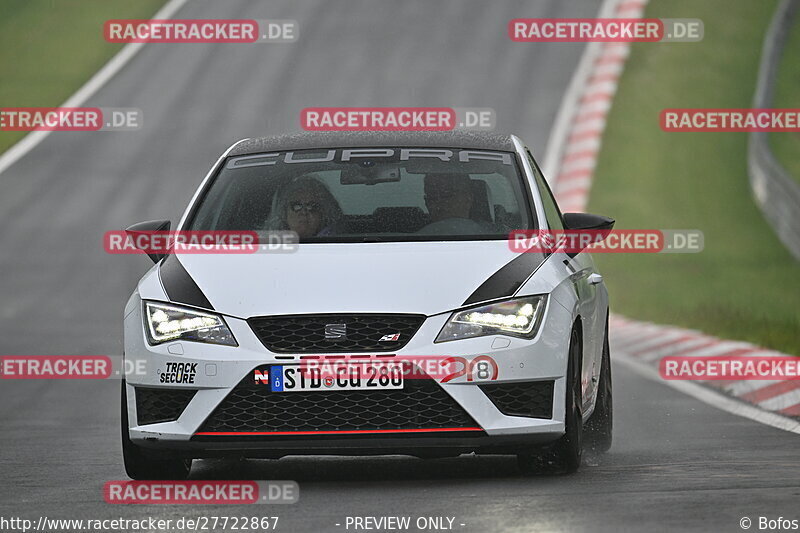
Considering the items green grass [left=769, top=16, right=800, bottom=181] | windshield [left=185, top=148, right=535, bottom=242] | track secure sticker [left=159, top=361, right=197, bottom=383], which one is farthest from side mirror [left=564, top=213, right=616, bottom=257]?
green grass [left=769, top=16, right=800, bottom=181]

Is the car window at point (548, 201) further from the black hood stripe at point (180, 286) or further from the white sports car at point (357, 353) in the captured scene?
the black hood stripe at point (180, 286)

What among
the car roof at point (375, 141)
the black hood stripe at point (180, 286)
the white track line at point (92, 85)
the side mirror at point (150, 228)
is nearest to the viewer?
the black hood stripe at point (180, 286)

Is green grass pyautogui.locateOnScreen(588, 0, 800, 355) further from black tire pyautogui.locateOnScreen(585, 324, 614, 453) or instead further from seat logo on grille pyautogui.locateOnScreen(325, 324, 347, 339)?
seat logo on grille pyautogui.locateOnScreen(325, 324, 347, 339)

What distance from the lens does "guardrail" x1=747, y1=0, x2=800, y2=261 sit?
24297 mm

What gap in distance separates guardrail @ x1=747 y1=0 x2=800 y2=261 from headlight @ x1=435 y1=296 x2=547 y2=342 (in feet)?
51.0

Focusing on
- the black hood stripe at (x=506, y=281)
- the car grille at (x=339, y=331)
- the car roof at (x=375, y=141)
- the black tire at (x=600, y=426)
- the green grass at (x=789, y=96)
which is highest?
the green grass at (x=789, y=96)

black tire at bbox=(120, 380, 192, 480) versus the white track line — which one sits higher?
the white track line

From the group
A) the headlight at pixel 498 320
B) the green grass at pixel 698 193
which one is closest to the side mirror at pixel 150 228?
the headlight at pixel 498 320

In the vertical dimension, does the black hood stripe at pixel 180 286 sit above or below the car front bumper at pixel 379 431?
above

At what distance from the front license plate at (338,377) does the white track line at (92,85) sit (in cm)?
2218

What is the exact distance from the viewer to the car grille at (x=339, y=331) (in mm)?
8047

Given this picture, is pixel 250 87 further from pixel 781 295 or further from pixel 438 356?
pixel 438 356

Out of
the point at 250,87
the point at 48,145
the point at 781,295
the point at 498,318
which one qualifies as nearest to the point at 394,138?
the point at 498,318

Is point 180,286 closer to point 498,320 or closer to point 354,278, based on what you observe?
point 354,278
